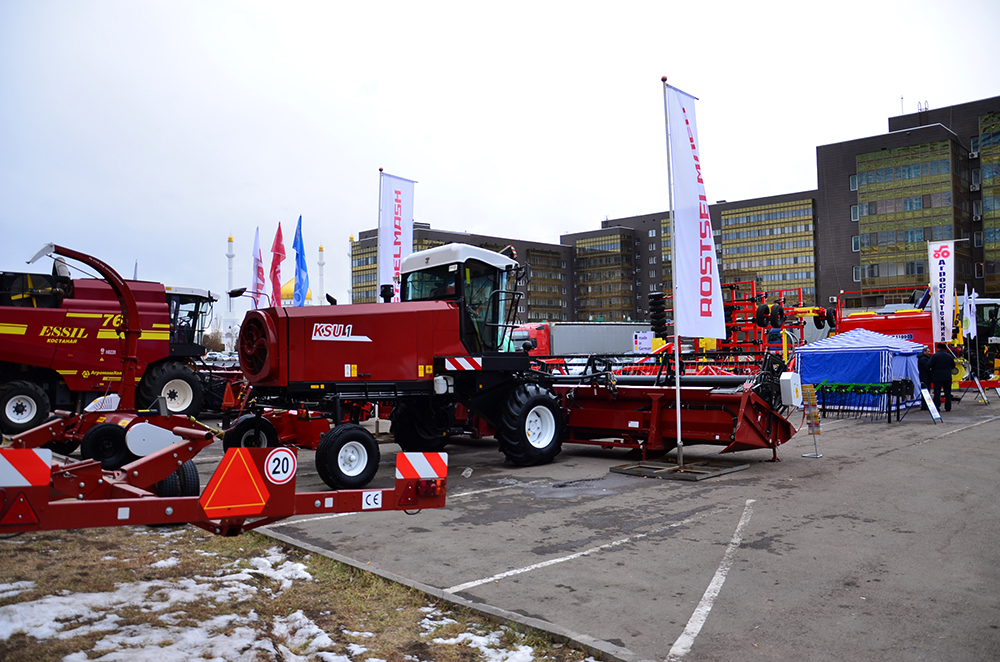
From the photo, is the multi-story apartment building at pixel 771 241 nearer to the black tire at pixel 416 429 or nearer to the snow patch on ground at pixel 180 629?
the black tire at pixel 416 429

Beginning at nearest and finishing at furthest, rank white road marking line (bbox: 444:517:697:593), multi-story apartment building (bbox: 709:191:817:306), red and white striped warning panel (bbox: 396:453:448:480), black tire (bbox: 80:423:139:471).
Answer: red and white striped warning panel (bbox: 396:453:448:480), white road marking line (bbox: 444:517:697:593), black tire (bbox: 80:423:139:471), multi-story apartment building (bbox: 709:191:817:306)

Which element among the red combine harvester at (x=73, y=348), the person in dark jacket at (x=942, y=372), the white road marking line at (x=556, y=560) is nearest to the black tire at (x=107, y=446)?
the white road marking line at (x=556, y=560)

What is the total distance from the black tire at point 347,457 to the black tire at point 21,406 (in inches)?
337

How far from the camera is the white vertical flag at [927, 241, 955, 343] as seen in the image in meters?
20.9

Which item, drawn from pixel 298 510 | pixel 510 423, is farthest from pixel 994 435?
pixel 298 510

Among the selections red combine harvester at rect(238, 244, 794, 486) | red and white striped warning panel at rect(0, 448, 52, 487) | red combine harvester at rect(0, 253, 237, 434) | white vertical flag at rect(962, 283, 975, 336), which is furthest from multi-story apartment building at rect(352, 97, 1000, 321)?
red and white striped warning panel at rect(0, 448, 52, 487)

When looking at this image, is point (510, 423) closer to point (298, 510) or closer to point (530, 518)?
point (530, 518)

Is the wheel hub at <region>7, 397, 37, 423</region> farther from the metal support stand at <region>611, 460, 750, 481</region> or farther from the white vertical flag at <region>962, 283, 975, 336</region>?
the white vertical flag at <region>962, 283, 975, 336</region>

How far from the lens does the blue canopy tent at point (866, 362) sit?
735 inches

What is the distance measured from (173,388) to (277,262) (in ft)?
12.2

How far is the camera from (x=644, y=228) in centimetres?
10188

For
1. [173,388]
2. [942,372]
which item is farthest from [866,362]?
[173,388]

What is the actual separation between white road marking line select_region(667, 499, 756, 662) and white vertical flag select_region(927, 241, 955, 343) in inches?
690

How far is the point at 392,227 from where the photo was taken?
53.4 feet
